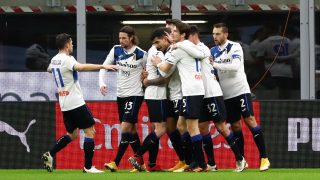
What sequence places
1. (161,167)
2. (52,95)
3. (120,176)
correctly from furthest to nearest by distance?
1. (52,95)
2. (161,167)
3. (120,176)

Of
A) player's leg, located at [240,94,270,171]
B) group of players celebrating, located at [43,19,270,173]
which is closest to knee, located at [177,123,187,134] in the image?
group of players celebrating, located at [43,19,270,173]

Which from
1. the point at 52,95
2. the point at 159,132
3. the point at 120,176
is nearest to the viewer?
the point at 120,176

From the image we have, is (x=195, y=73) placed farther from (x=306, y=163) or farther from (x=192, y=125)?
(x=306, y=163)

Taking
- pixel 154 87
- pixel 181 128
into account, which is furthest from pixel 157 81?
pixel 181 128

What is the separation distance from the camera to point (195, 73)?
17312 millimetres

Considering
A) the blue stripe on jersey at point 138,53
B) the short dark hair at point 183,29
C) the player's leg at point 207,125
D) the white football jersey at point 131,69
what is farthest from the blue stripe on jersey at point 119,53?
the player's leg at point 207,125

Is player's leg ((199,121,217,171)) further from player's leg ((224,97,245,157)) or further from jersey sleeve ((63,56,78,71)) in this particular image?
jersey sleeve ((63,56,78,71))

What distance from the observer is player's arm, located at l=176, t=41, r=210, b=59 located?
17.3 metres

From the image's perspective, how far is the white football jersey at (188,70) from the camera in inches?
679

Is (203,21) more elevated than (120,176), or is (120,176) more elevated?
(203,21)

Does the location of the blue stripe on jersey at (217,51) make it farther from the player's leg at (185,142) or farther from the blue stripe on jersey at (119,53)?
the blue stripe on jersey at (119,53)

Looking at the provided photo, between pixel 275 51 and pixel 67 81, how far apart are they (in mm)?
5830

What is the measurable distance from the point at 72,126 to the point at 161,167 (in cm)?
229

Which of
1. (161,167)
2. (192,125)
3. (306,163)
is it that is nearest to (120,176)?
(192,125)
